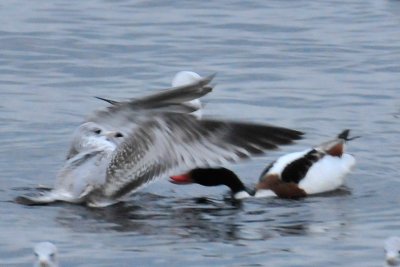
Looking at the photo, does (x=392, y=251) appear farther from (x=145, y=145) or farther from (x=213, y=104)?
(x=213, y=104)

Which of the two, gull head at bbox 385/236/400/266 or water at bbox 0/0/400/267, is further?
water at bbox 0/0/400/267

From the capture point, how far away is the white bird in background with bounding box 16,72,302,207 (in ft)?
36.0

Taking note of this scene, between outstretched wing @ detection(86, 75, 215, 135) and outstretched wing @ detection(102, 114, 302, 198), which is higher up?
outstretched wing @ detection(86, 75, 215, 135)

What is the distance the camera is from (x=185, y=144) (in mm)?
11250

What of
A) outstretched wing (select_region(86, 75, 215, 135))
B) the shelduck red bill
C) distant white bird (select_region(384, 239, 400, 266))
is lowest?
the shelduck red bill

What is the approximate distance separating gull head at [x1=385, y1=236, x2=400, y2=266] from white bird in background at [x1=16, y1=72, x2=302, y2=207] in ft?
5.52

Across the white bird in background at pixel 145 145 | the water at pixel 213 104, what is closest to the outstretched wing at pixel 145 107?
the white bird in background at pixel 145 145

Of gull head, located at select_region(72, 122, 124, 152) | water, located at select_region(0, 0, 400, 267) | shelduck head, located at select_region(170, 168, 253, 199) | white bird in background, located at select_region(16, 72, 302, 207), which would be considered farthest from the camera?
shelduck head, located at select_region(170, 168, 253, 199)

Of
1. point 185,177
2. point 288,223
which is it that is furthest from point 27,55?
point 288,223

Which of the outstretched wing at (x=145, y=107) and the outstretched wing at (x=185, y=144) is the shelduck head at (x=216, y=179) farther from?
the outstretched wing at (x=145, y=107)

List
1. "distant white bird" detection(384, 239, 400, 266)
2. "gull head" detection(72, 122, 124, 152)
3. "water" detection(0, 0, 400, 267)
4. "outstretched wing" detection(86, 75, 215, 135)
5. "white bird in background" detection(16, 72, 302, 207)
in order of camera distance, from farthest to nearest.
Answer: "gull head" detection(72, 122, 124, 152), "white bird in background" detection(16, 72, 302, 207), "outstretched wing" detection(86, 75, 215, 135), "water" detection(0, 0, 400, 267), "distant white bird" detection(384, 239, 400, 266)

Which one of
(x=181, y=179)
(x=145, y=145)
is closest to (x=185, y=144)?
(x=145, y=145)

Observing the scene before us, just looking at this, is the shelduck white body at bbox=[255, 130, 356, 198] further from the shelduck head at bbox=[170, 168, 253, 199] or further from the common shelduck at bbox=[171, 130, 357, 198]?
the shelduck head at bbox=[170, 168, 253, 199]

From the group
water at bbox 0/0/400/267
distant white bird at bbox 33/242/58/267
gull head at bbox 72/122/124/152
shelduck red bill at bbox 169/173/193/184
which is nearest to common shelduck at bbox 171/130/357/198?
shelduck red bill at bbox 169/173/193/184
